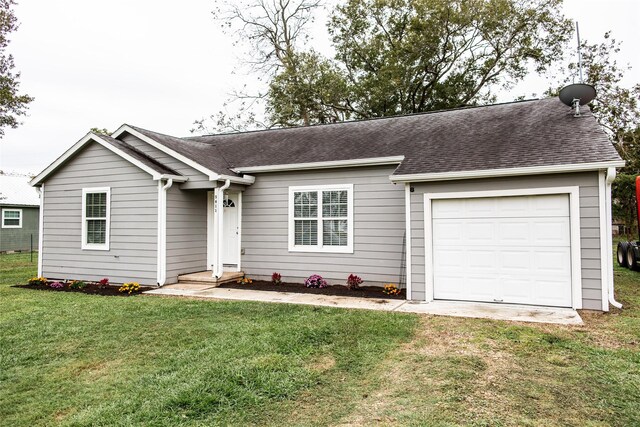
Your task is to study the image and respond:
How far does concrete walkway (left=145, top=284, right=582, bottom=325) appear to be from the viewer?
21.0 feet

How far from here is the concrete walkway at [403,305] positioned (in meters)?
6.39

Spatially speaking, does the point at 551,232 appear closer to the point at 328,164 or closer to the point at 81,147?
the point at 328,164

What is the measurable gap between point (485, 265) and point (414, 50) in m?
16.4

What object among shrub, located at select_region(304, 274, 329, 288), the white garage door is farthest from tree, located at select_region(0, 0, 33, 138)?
the white garage door

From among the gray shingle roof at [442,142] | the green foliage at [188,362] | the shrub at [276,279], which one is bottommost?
the green foliage at [188,362]

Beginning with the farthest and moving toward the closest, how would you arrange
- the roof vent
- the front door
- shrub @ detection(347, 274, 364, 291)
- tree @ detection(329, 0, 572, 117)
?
tree @ detection(329, 0, 572, 117)
the front door
shrub @ detection(347, 274, 364, 291)
the roof vent

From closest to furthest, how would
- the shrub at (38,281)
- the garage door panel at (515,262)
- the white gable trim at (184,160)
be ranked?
the garage door panel at (515,262) < the white gable trim at (184,160) < the shrub at (38,281)

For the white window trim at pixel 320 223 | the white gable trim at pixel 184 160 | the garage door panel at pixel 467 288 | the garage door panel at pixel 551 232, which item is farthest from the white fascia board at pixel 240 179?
the garage door panel at pixel 551 232

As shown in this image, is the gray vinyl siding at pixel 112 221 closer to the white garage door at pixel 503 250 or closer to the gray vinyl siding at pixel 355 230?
the gray vinyl siding at pixel 355 230

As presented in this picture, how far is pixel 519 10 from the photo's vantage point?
20625mm

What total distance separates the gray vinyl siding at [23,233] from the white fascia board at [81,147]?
12532mm

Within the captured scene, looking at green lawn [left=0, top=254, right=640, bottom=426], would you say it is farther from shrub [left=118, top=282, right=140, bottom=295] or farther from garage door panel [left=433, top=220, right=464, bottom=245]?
shrub [left=118, top=282, right=140, bottom=295]

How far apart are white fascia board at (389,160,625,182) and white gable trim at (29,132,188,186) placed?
551cm

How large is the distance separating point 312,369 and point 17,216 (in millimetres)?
23862
